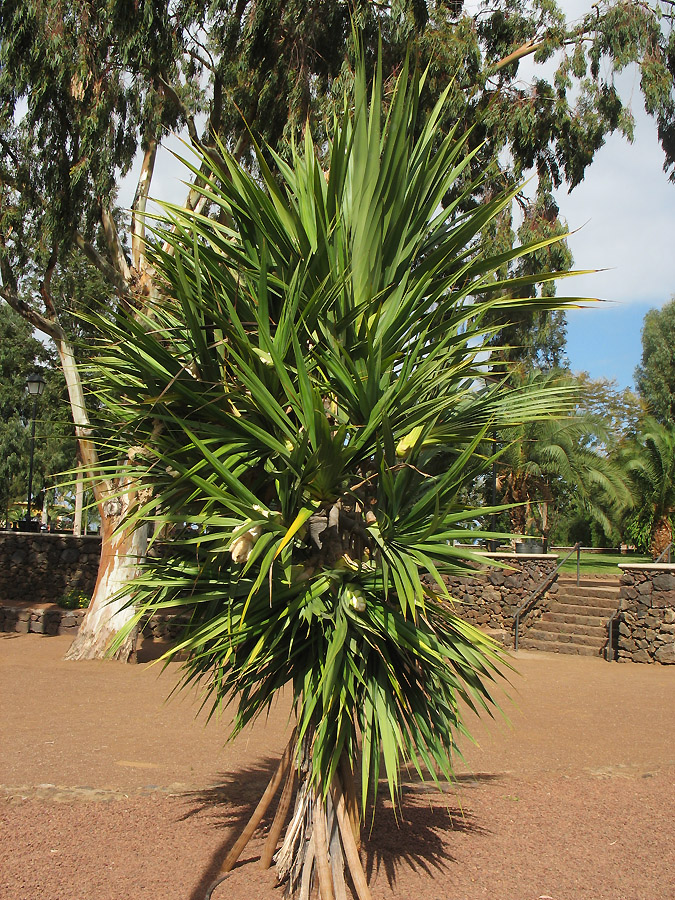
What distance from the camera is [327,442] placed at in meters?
3.16

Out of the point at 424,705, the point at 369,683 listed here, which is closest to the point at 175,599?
the point at 369,683

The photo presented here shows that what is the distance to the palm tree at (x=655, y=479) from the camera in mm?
22422

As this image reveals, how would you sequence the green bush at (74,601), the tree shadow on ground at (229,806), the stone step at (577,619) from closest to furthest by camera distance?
the tree shadow on ground at (229,806)
the stone step at (577,619)
the green bush at (74,601)

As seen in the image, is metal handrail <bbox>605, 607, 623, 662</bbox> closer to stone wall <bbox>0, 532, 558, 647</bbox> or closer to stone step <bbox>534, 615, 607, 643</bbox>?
stone step <bbox>534, 615, 607, 643</bbox>

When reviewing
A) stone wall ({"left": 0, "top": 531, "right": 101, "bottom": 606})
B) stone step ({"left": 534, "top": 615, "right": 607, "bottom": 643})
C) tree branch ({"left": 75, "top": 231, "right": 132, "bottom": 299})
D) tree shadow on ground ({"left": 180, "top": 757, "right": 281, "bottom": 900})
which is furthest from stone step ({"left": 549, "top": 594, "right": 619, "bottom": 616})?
tree shadow on ground ({"left": 180, "top": 757, "right": 281, "bottom": 900})

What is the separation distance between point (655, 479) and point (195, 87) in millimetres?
16409

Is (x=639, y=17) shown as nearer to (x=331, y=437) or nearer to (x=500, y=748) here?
(x=500, y=748)

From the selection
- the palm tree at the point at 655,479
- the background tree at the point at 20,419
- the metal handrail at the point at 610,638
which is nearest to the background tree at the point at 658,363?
the palm tree at the point at 655,479

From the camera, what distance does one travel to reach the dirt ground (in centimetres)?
402

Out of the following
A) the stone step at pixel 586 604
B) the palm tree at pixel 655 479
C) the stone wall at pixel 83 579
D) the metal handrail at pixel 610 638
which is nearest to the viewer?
the metal handrail at pixel 610 638

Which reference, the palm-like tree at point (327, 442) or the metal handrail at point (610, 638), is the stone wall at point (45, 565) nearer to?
the metal handrail at point (610, 638)

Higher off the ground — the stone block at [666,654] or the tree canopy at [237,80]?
the tree canopy at [237,80]

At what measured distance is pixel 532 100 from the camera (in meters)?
14.8

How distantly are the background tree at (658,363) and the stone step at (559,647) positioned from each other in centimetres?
2339
